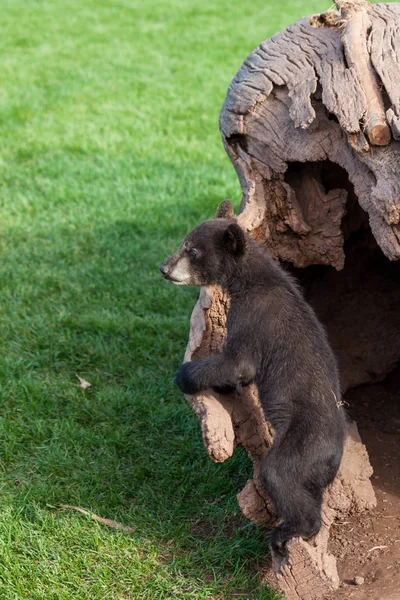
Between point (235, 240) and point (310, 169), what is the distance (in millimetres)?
823

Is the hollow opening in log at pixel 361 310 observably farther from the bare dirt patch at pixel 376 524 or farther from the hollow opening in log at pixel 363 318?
the bare dirt patch at pixel 376 524

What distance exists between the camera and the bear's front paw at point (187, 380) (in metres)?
4.21

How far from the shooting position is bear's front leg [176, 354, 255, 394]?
164 inches

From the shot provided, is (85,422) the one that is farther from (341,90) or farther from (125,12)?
(125,12)

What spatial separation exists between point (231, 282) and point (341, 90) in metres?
1.14

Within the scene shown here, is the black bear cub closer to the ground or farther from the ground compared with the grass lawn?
farther from the ground

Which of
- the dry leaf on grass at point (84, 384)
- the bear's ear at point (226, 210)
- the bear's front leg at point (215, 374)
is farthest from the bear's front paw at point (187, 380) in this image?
the dry leaf on grass at point (84, 384)

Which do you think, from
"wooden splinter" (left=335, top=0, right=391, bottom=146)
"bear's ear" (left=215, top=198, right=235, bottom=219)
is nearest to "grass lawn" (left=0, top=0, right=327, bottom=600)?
"bear's ear" (left=215, top=198, right=235, bottom=219)

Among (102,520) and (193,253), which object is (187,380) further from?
(102,520)

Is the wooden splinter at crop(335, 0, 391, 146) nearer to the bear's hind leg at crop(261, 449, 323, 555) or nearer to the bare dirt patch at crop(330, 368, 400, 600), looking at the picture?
the bear's hind leg at crop(261, 449, 323, 555)

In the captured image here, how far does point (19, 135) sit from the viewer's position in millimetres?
9938

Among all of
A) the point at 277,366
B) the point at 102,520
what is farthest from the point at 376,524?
the point at 102,520

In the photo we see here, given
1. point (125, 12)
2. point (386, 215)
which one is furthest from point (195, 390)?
point (125, 12)

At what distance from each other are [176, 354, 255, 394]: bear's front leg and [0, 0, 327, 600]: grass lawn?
816 millimetres
